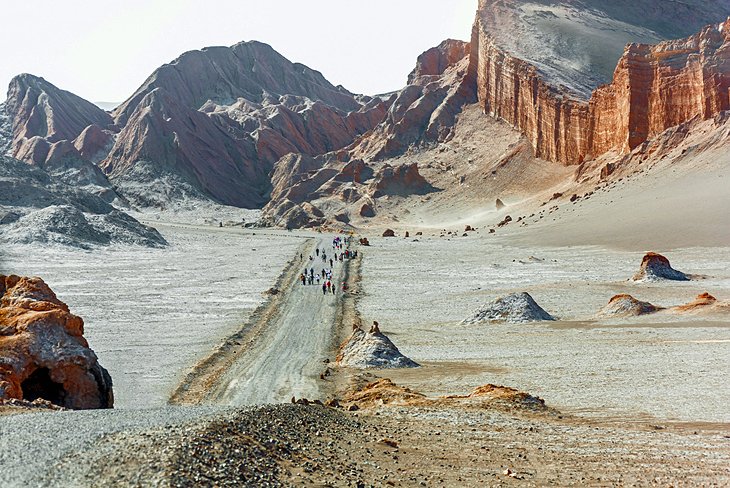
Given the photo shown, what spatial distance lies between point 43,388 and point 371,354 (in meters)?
11.0

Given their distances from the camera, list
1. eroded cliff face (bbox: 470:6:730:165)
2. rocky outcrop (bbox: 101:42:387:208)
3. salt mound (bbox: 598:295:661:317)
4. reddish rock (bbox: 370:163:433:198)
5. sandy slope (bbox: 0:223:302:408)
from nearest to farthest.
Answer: sandy slope (bbox: 0:223:302:408) → salt mound (bbox: 598:295:661:317) → eroded cliff face (bbox: 470:6:730:165) → reddish rock (bbox: 370:163:433:198) → rocky outcrop (bbox: 101:42:387:208)

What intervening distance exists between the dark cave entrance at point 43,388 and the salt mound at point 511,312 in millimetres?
19282

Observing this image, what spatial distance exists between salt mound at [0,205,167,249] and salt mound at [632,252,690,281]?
44670 millimetres

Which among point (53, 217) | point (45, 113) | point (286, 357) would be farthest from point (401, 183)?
point (286, 357)

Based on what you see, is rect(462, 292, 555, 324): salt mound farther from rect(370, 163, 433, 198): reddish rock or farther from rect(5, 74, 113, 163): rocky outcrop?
rect(5, 74, 113, 163): rocky outcrop

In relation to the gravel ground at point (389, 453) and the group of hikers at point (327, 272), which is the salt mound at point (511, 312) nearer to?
the group of hikers at point (327, 272)

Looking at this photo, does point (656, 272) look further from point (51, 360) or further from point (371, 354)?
point (51, 360)

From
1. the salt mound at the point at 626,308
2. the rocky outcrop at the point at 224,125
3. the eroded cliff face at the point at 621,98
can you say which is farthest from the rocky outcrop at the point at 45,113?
the salt mound at the point at 626,308

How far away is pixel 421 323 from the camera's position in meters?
35.9

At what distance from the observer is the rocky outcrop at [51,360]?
18.2 meters

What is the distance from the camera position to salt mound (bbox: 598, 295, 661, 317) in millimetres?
32312

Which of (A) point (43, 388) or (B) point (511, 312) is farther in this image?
(B) point (511, 312)

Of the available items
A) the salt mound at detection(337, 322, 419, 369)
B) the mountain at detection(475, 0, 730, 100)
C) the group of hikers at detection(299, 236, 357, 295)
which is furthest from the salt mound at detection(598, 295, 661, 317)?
the mountain at detection(475, 0, 730, 100)

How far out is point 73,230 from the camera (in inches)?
2805
